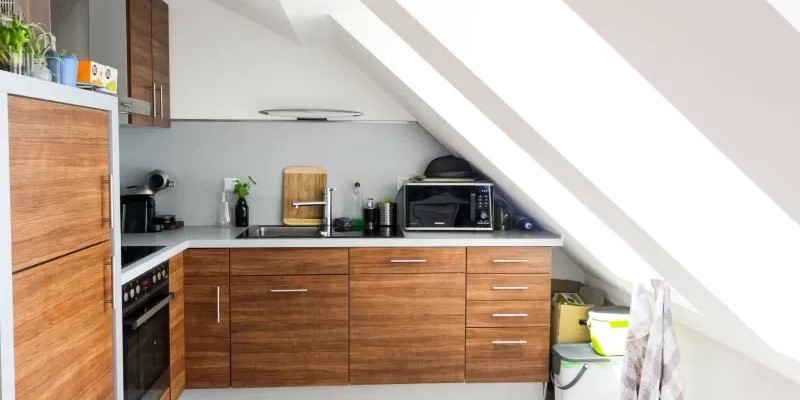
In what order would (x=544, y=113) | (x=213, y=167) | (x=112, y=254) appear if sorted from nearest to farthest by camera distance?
(x=544, y=113)
(x=112, y=254)
(x=213, y=167)

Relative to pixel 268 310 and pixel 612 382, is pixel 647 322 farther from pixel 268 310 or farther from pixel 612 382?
pixel 268 310

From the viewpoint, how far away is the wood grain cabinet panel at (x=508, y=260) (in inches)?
133

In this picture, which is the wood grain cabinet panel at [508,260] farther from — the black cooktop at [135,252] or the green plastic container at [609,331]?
the black cooktop at [135,252]

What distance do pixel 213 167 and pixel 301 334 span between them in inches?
46.9

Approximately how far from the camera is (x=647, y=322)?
8.23ft

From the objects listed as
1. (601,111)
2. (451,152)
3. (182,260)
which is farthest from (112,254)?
(451,152)

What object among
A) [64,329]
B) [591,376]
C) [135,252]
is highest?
[135,252]

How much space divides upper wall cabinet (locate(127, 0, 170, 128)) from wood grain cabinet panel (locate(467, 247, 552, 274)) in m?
1.81

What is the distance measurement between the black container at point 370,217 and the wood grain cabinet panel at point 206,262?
86 cm

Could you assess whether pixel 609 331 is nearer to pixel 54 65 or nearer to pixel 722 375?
pixel 722 375

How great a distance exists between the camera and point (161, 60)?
11.7 feet

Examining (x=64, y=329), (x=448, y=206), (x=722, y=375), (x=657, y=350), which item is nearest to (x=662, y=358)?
(x=657, y=350)

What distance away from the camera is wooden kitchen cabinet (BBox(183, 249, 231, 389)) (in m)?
3.29

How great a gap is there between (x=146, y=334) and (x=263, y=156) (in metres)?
1.47
